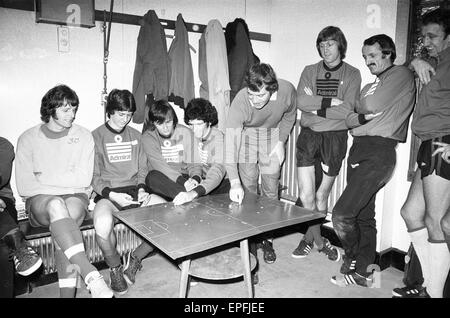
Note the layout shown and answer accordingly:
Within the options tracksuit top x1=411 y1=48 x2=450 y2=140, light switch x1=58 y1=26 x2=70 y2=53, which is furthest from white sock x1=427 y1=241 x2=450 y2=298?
light switch x1=58 y1=26 x2=70 y2=53

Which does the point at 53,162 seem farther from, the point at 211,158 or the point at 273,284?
the point at 273,284

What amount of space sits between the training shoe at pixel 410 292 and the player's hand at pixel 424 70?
4.16 ft

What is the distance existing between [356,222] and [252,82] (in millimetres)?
1197

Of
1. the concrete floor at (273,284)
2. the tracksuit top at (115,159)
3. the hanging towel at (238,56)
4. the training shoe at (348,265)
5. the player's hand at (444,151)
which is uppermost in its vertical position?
the hanging towel at (238,56)

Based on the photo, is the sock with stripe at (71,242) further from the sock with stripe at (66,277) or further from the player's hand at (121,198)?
the player's hand at (121,198)

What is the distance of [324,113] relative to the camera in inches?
98.0

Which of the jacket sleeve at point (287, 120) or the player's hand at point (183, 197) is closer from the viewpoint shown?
the player's hand at point (183, 197)

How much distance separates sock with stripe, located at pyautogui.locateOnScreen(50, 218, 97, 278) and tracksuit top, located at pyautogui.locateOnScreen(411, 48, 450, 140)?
2.00 meters

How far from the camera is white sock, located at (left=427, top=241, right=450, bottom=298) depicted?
1.92m

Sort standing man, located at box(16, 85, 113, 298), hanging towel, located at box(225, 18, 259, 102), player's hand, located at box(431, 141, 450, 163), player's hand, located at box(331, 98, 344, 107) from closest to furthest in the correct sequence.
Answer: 1. player's hand, located at box(431, 141, 450, 163)
2. standing man, located at box(16, 85, 113, 298)
3. player's hand, located at box(331, 98, 344, 107)
4. hanging towel, located at box(225, 18, 259, 102)

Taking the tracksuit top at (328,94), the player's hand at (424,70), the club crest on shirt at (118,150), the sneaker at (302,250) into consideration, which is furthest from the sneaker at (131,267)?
the player's hand at (424,70)

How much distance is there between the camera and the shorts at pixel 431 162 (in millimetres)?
1803

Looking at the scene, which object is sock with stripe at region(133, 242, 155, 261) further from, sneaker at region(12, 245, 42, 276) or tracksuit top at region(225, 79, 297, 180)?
tracksuit top at region(225, 79, 297, 180)
